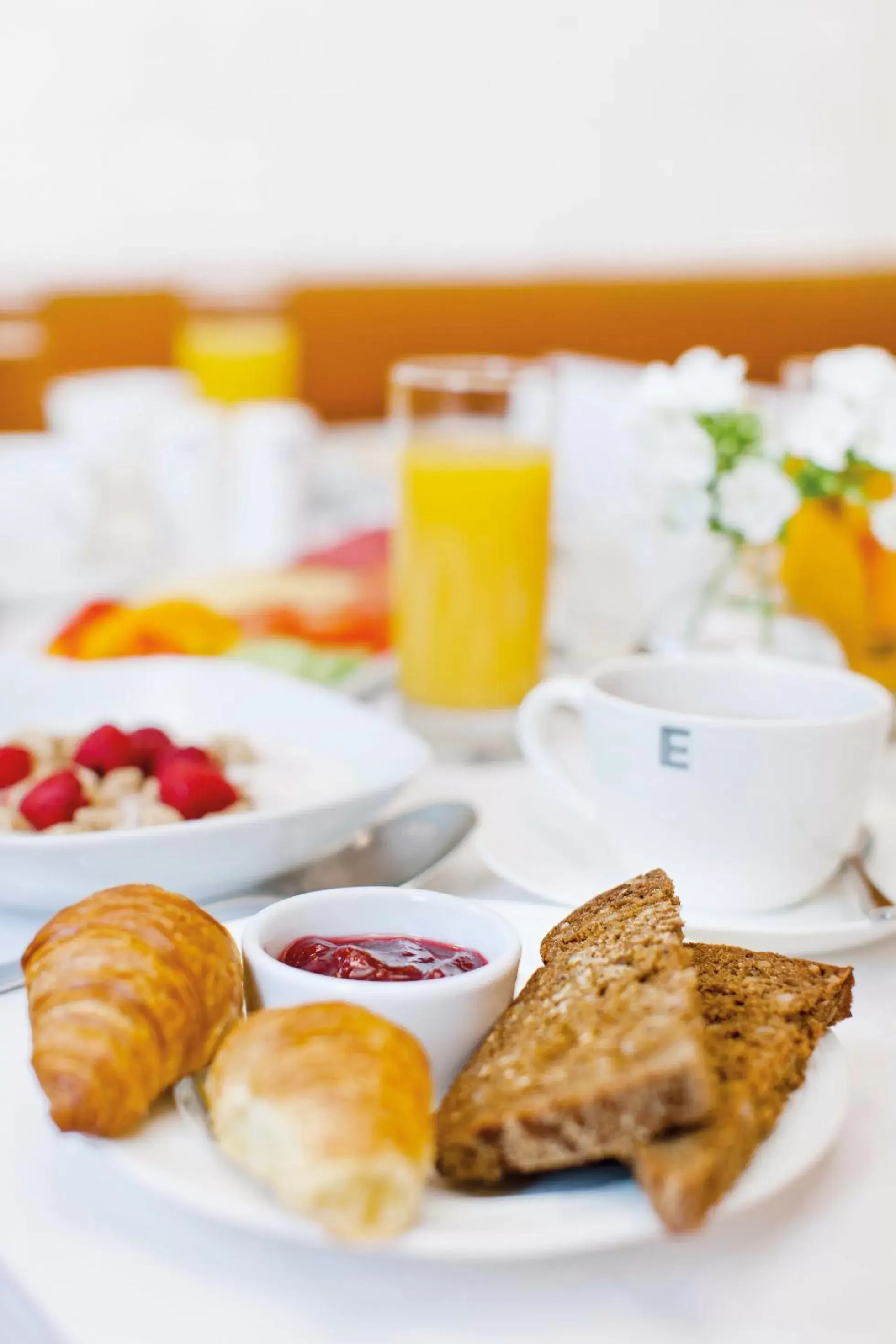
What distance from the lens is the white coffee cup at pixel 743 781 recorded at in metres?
0.67

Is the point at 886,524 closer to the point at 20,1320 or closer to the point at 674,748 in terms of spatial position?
the point at 674,748

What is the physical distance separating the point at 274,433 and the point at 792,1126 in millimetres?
1388

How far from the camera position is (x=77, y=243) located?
3.10 m

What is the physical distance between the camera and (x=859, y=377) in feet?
3.12

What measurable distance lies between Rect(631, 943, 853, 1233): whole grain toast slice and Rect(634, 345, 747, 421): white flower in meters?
0.52

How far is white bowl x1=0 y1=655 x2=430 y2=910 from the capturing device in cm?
67

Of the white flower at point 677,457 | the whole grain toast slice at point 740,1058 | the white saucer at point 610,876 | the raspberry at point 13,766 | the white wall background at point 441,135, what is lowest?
the white saucer at point 610,876

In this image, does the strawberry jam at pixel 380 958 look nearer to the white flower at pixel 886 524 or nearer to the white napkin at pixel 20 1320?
the white napkin at pixel 20 1320

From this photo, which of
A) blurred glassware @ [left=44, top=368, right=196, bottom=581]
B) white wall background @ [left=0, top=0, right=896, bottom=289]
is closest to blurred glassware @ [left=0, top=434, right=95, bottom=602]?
blurred glassware @ [left=44, top=368, right=196, bottom=581]

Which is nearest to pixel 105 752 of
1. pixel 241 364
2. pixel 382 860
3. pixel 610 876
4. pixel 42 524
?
pixel 382 860

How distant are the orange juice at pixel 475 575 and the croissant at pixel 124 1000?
562 mm

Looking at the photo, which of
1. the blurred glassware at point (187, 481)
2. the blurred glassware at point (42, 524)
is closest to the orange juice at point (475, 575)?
the blurred glassware at point (42, 524)

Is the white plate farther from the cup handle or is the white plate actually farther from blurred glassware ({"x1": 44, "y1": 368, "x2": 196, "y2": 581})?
blurred glassware ({"x1": 44, "y1": 368, "x2": 196, "y2": 581})

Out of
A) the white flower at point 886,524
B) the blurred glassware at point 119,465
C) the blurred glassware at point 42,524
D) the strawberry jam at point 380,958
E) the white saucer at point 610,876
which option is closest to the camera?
the strawberry jam at point 380,958
